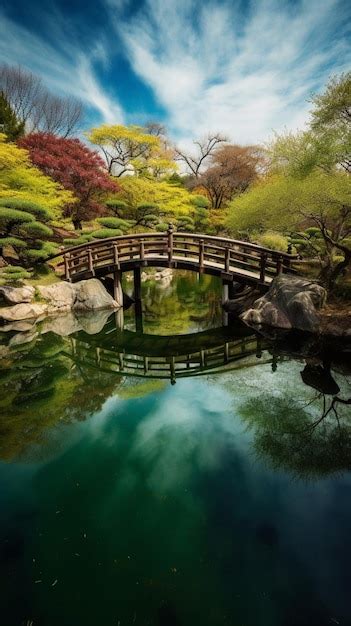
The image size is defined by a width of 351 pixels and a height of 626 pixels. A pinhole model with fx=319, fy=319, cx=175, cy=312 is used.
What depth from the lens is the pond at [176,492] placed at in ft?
10.1

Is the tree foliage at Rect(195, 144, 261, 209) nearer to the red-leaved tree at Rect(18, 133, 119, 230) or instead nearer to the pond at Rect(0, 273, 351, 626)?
the red-leaved tree at Rect(18, 133, 119, 230)

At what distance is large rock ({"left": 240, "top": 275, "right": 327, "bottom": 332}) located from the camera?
34.8 ft

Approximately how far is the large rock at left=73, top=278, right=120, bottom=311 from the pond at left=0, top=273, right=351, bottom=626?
5.16 meters

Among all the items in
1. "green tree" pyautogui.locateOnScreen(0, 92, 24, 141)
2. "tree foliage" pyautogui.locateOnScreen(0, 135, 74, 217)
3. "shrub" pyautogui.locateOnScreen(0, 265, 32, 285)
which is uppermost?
"green tree" pyautogui.locateOnScreen(0, 92, 24, 141)

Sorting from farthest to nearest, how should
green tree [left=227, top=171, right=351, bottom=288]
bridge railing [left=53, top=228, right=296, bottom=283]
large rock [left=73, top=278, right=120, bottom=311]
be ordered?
large rock [left=73, top=278, right=120, bottom=311] < bridge railing [left=53, top=228, right=296, bottom=283] < green tree [left=227, top=171, right=351, bottom=288]

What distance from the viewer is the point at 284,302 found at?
1112cm

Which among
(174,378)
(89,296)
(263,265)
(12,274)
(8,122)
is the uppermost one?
(8,122)

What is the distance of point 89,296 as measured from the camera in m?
14.3

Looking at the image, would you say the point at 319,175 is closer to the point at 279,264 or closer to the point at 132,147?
the point at 279,264

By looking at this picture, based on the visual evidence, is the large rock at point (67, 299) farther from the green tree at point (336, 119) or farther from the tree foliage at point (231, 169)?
the tree foliage at point (231, 169)

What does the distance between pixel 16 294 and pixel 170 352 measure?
6.79 m

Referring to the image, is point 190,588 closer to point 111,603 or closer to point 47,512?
point 111,603

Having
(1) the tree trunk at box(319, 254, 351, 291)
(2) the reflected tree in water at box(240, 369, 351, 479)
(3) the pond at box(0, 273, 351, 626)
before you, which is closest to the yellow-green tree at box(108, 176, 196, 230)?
(1) the tree trunk at box(319, 254, 351, 291)

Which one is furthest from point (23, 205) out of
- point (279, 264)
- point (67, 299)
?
point (279, 264)
